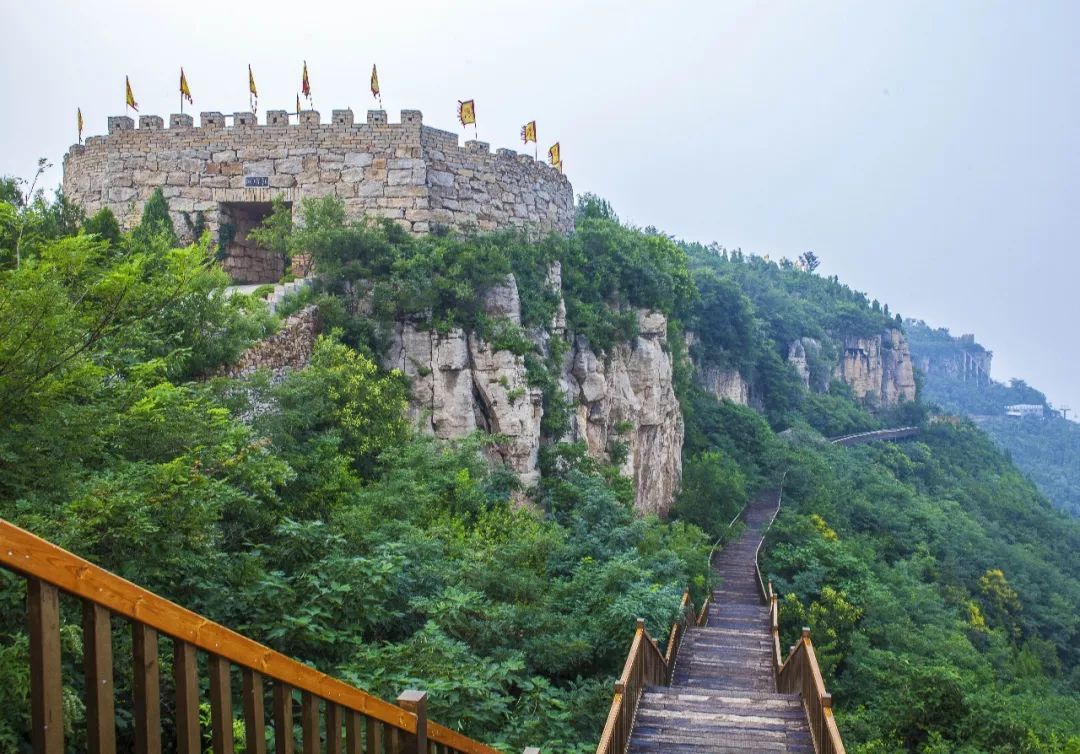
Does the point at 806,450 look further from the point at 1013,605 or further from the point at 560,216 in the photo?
the point at 560,216

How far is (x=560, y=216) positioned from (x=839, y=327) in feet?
162

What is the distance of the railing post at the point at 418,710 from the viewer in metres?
3.23

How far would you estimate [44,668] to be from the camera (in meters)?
1.86

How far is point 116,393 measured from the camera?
22.9 feet

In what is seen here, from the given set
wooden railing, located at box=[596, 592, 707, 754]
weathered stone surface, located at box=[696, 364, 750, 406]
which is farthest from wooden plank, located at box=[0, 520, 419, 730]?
weathered stone surface, located at box=[696, 364, 750, 406]

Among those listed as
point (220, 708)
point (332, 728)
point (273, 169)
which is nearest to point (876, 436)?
point (273, 169)

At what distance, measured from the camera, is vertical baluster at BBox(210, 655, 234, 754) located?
2.31 meters

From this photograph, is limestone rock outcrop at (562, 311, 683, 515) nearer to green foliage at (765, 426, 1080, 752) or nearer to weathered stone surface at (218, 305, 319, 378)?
green foliage at (765, 426, 1080, 752)

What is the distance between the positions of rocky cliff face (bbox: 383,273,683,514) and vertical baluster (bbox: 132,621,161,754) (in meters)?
12.9

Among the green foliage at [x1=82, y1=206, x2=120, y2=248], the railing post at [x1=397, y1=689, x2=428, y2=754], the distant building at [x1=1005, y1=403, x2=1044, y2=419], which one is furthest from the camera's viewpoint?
the distant building at [x1=1005, y1=403, x2=1044, y2=419]

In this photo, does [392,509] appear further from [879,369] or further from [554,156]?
[879,369]

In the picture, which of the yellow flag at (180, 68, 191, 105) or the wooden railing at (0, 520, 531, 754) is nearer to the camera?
the wooden railing at (0, 520, 531, 754)

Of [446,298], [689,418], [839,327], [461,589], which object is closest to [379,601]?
[461,589]

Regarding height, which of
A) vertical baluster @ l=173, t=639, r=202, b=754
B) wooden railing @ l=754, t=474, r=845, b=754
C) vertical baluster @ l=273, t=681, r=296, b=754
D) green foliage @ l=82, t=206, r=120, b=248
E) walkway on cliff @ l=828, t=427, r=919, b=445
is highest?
green foliage @ l=82, t=206, r=120, b=248
